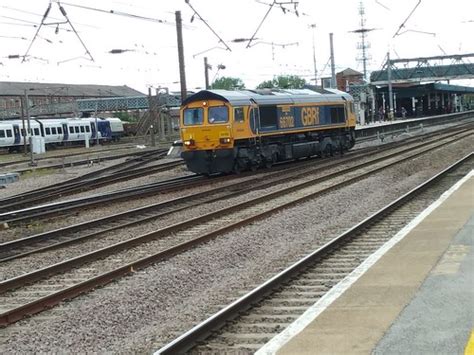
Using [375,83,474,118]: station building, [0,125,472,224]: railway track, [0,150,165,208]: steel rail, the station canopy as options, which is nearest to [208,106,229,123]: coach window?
[0,125,472,224]: railway track

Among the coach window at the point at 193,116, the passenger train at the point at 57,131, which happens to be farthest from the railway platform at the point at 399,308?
the passenger train at the point at 57,131

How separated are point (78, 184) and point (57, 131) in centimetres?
4102

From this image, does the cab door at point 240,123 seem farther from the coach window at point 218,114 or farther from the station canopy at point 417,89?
the station canopy at point 417,89

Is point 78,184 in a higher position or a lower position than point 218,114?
lower

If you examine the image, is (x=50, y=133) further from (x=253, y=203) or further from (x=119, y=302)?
(x=119, y=302)

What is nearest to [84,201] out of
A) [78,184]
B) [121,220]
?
[121,220]

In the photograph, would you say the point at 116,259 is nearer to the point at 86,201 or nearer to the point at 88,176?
the point at 86,201

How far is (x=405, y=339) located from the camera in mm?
5395

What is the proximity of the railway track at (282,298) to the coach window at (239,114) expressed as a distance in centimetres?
1087

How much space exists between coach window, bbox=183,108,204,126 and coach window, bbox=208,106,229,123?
41 centimetres

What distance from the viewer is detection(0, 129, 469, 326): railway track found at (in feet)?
27.6

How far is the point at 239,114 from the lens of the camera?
2397 centimetres

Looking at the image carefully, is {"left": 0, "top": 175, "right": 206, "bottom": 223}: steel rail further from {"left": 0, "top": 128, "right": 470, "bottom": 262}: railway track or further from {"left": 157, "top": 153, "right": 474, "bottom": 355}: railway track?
{"left": 157, "top": 153, "right": 474, "bottom": 355}: railway track

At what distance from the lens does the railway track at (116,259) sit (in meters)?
8.41
